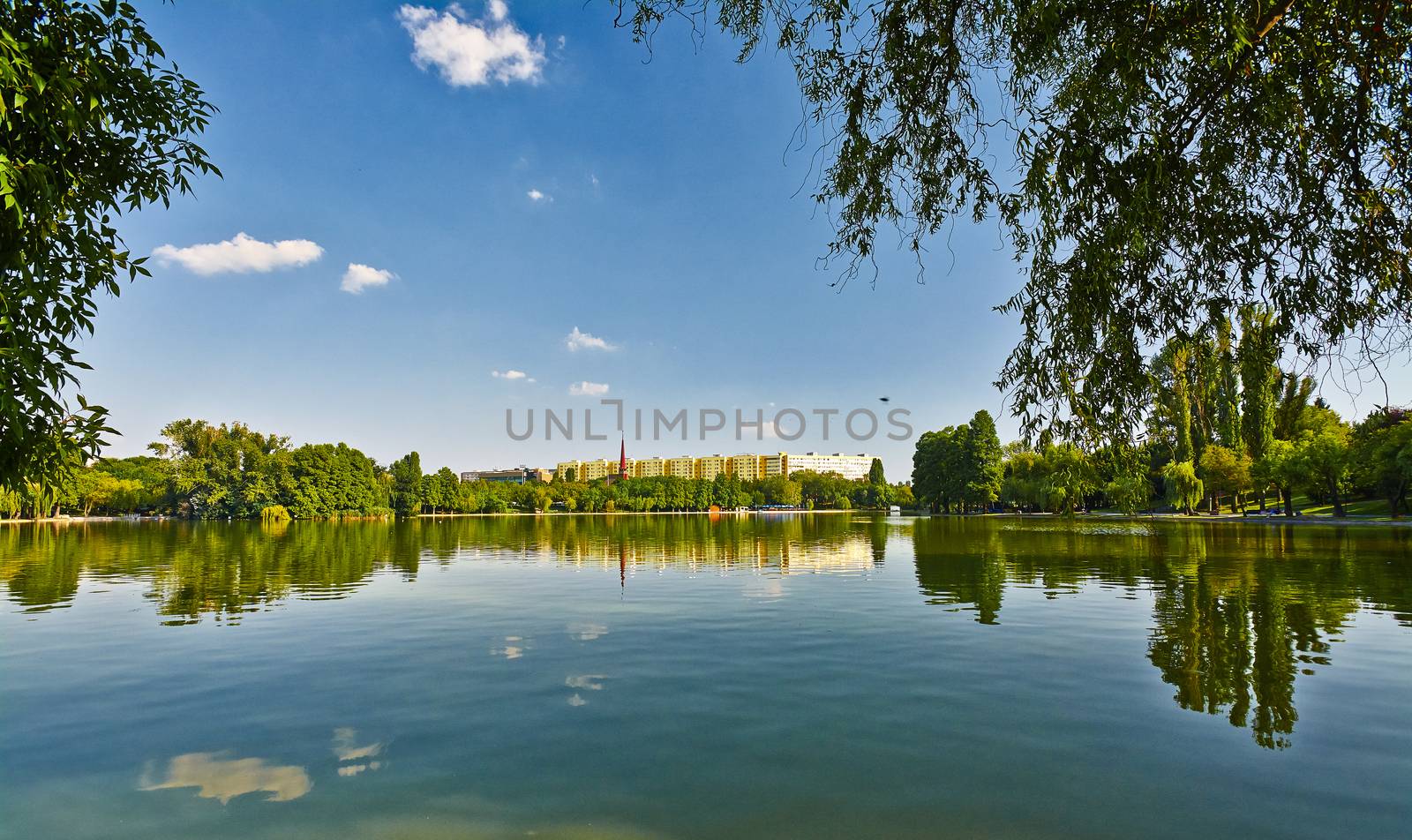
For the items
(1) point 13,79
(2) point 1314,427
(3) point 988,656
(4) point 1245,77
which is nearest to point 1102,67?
(4) point 1245,77

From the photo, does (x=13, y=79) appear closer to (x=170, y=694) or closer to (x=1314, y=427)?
(x=170, y=694)

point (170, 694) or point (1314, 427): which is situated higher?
point (1314, 427)

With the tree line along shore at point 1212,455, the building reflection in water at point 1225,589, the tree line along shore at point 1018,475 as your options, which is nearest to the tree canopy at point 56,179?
the tree line along shore at point 1018,475

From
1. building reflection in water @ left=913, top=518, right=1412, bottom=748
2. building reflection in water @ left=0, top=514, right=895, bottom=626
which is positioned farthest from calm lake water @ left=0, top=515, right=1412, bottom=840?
building reflection in water @ left=0, top=514, right=895, bottom=626

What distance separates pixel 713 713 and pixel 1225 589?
17.0m

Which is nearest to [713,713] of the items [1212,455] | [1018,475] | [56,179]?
[56,179]

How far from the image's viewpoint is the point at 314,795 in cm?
647

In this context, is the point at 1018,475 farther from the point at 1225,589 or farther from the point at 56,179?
the point at 56,179

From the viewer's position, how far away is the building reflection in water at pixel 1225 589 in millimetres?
9867

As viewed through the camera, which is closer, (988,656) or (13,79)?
(13,79)

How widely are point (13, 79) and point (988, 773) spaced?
29.3ft

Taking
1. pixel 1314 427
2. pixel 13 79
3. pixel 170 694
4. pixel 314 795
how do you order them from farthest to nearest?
pixel 1314 427
pixel 170 694
pixel 314 795
pixel 13 79

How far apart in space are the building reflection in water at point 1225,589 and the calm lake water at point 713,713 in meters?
0.12

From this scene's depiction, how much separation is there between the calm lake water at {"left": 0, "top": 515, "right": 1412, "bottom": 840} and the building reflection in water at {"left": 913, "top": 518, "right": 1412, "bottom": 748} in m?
0.12
